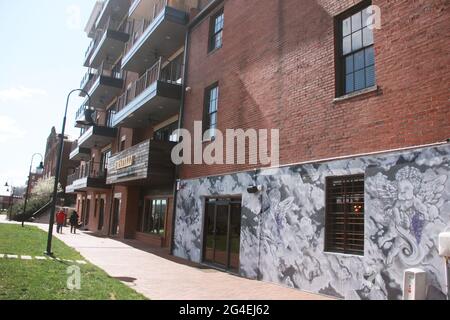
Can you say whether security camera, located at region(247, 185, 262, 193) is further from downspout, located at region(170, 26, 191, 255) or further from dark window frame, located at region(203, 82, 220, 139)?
downspout, located at region(170, 26, 191, 255)

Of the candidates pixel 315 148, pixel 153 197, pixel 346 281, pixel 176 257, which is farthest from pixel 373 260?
pixel 153 197

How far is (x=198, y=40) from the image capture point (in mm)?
16656

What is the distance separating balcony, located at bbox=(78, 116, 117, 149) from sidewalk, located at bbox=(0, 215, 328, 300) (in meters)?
15.1

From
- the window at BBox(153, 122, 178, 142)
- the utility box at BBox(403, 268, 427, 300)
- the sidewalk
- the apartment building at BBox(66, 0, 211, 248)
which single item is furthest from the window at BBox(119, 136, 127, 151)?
the utility box at BBox(403, 268, 427, 300)

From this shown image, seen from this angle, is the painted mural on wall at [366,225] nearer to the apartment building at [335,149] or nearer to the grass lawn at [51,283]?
the apartment building at [335,149]

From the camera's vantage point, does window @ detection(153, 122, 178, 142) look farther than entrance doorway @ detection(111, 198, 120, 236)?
No

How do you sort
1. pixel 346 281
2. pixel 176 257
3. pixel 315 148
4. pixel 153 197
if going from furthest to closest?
pixel 153 197
pixel 176 257
pixel 315 148
pixel 346 281

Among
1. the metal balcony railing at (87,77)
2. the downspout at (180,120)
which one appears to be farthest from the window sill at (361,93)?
the metal balcony railing at (87,77)

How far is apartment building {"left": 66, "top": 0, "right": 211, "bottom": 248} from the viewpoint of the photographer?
55.8ft

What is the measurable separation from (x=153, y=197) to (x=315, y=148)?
41.5 feet

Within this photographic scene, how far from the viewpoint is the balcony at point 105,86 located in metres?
28.5

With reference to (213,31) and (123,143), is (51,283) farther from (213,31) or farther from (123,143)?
(123,143)

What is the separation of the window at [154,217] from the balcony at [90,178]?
23.3 ft
